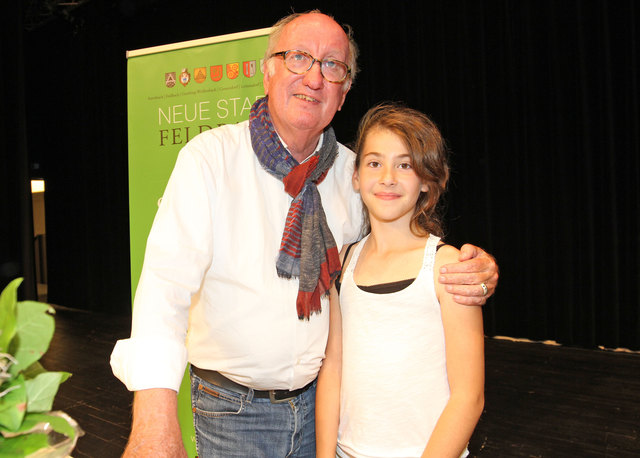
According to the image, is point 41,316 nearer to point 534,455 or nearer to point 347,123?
point 534,455

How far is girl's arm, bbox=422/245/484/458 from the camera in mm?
1204

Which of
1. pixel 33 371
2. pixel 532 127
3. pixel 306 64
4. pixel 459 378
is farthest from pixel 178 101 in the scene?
pixel 532 127

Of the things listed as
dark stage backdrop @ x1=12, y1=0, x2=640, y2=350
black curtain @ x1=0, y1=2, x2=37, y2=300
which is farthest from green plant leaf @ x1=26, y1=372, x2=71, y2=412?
dark stage backdrop @ x1=12, y1=0, x2=640, y2=350

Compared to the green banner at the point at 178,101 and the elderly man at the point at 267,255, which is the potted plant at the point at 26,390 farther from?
the green banner at the point at 178,101

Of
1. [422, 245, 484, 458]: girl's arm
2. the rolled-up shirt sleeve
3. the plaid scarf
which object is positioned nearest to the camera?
the rolled-up shirt sleeve

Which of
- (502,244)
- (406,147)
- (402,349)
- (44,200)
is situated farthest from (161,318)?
(44,200)

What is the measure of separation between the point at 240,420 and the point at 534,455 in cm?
221

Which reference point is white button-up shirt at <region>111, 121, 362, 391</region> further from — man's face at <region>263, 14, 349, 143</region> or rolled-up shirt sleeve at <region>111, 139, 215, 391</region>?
man's face at <region>263, 14, 349, 143</region>

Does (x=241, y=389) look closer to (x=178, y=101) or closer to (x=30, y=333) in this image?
(x=30, y=333)

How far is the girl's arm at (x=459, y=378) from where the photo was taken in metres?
1.20

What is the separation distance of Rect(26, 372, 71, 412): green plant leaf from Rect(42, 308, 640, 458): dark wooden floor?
2.84 metres

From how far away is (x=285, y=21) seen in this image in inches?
62.6

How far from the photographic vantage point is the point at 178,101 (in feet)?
8.51

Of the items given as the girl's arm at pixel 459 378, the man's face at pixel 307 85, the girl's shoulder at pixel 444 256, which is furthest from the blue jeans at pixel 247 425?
the man's face at pixel 307 85
